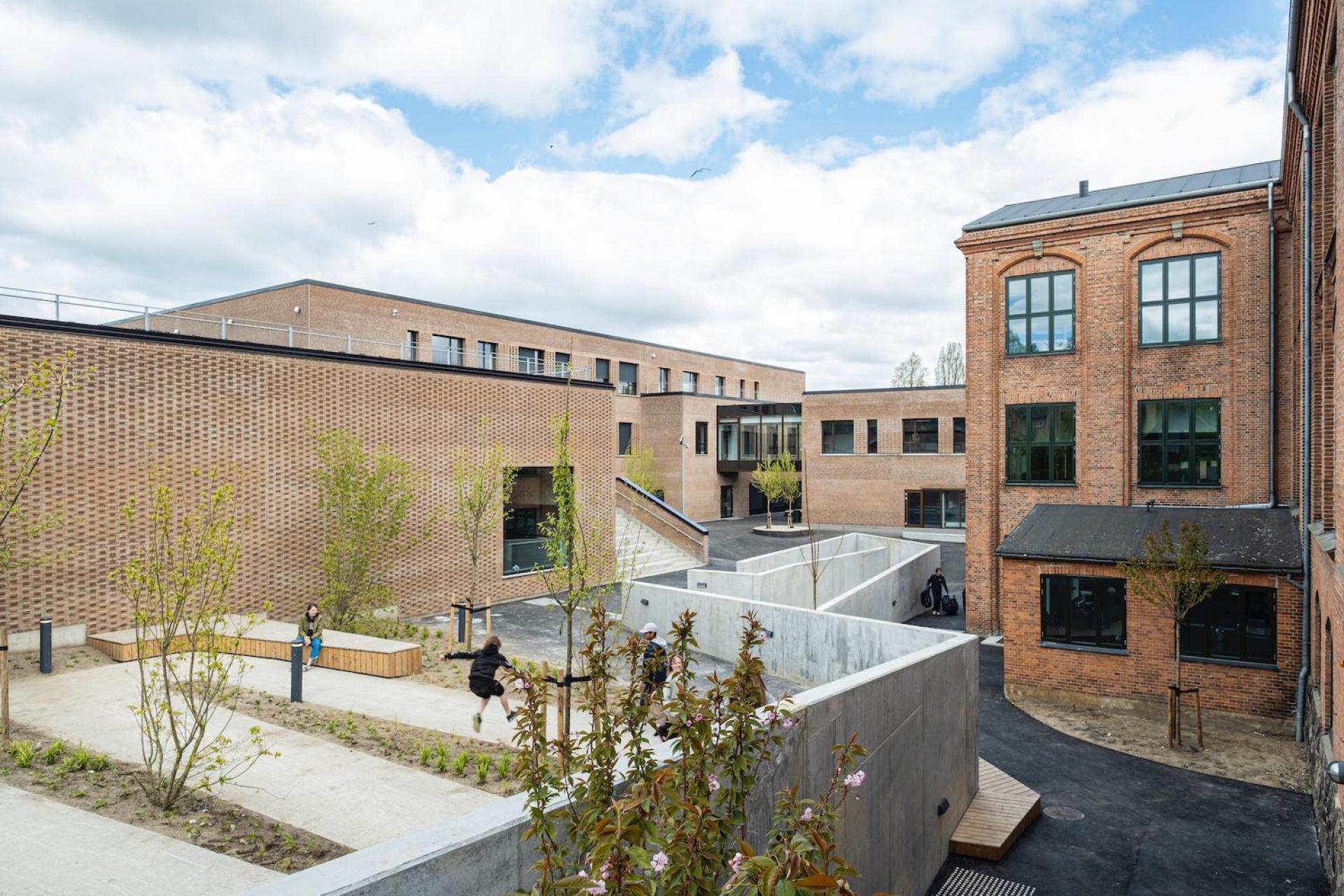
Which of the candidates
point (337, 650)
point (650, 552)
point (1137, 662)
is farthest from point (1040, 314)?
point (337, 650)

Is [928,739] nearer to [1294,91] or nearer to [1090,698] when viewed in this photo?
[1090,698]

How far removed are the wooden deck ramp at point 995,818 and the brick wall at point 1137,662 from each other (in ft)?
16.0

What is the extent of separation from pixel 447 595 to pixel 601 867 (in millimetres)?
20481

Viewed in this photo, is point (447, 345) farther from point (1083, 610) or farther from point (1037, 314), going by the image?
point (1083, 610)

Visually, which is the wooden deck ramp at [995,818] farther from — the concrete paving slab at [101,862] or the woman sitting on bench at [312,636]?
the woman sitting on bench at [312,636]

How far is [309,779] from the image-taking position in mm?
8750

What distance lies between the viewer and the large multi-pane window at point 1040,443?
20688 mm

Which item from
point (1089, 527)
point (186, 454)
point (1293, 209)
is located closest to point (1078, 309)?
point (1293, 209)

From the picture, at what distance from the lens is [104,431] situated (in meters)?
15.5

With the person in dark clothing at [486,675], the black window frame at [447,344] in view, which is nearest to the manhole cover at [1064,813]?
the person in dark clothing at [486,675]

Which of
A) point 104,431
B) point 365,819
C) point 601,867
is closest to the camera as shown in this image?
point 601,867

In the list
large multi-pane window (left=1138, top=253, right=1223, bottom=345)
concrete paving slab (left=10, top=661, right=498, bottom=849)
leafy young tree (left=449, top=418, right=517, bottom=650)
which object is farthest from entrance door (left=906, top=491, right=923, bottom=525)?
concrete paving slab (left=10, top=661, right=498, bottom=849)

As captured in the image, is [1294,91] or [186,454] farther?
[186,454]

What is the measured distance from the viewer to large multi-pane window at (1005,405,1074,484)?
2069 centimetres
